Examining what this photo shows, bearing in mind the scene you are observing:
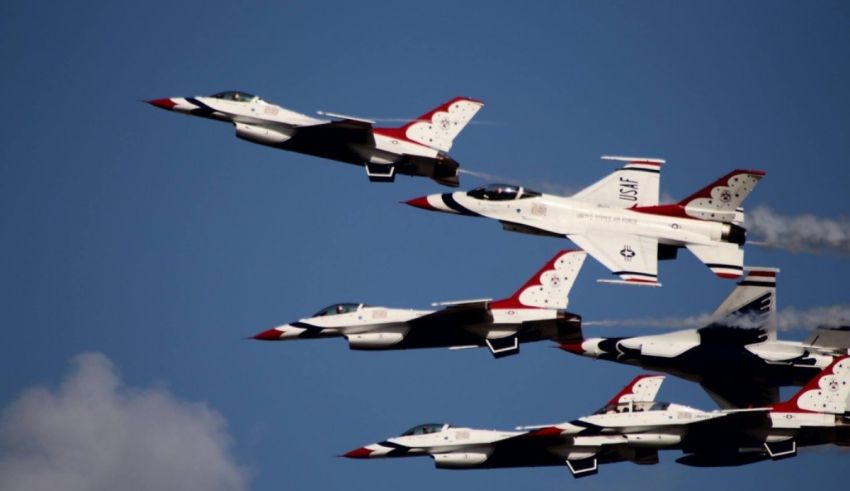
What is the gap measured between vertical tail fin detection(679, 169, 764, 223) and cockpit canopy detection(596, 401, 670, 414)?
882 cm

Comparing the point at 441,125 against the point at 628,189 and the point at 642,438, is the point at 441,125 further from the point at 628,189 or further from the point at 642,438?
the point at 642,438

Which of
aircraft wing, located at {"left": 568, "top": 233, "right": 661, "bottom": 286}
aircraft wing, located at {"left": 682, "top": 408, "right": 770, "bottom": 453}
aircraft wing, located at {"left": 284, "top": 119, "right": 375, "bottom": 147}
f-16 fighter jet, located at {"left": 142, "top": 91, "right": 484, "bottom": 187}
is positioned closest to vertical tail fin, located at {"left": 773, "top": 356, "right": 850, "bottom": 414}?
aircraft wing, located at {"left": 682, "top": 408, "right": 770, "bottom": 453}

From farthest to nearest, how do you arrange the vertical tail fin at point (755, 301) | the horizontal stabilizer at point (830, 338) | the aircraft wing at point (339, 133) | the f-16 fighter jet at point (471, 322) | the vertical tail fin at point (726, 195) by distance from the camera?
the aircraft wing at point (339, 133) → the vertical tail fin at point (726, 195) → the horizontal stabilizer at point (830, 338) → the vertical tail fin at point (755, 301) → the f-16 fighter jet at point (471, 322)

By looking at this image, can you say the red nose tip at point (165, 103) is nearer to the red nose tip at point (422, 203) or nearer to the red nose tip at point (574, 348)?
the red nose tip at point (422, 203)

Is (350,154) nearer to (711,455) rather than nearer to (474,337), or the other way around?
(474,337)

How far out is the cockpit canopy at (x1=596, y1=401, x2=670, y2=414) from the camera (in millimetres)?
78938

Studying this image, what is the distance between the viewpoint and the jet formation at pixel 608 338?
78.5m

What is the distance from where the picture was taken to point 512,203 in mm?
84688

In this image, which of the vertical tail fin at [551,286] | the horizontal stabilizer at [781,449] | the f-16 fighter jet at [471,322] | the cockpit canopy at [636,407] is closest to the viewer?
the horizontal stabilizer at [781,449]

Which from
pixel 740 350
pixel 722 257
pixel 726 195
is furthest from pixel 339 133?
pixel 740 350

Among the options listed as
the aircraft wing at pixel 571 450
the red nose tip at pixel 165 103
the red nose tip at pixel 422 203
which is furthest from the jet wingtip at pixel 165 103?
→ the aircraft wing at pixel 571 450

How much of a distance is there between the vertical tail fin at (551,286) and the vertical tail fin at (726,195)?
541 cm

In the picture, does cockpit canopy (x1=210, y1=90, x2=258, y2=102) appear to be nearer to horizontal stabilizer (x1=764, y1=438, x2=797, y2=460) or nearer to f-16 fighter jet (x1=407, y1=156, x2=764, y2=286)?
f-16 fighter jet (x1=407, y1=156, x2=764, y2=286)

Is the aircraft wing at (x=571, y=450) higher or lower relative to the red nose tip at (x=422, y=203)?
lower
